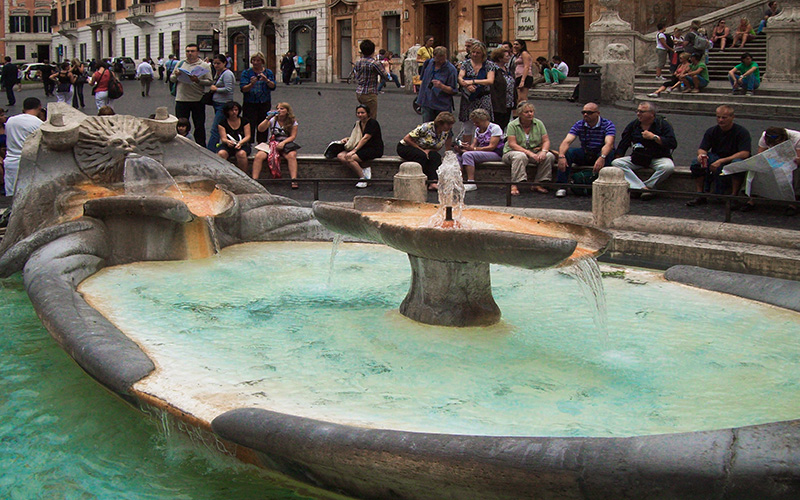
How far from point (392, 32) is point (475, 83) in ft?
84.9

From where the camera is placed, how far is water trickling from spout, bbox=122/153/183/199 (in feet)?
25.0

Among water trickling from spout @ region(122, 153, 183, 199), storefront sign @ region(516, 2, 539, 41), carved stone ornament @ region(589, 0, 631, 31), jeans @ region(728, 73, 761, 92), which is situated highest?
storefront sign @ region(516, 2, 539, 41)

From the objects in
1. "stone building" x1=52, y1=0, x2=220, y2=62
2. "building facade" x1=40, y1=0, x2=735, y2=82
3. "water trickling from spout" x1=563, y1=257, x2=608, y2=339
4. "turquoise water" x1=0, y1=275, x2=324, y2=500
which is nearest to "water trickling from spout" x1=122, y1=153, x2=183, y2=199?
"turquoise water" x1=0, y1=275, x2=324, y2=500

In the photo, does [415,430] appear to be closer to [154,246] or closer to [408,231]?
[408,231]

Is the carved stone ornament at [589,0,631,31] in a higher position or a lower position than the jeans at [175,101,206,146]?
higher

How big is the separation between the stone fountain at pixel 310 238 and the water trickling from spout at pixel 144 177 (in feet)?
0.08

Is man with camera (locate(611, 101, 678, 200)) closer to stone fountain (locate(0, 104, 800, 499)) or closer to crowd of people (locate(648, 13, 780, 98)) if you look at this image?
stone fountain (locate(0, 104, 800, 499))

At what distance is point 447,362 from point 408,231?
2.45 ft

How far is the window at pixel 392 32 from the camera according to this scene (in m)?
36.6

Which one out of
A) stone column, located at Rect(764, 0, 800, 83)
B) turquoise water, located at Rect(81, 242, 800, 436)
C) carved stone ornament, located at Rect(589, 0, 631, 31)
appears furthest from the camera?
carved stone ornament, located at Rect(589, 0, 631, 31)

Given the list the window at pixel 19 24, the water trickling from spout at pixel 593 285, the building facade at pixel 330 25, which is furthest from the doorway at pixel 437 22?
the window at pixel 19 24

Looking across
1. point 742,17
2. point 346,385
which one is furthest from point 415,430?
point 742,17

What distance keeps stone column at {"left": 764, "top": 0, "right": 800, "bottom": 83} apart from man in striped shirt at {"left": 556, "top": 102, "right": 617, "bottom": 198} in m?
11.4

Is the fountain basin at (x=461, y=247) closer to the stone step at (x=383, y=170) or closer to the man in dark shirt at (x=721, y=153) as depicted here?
the man in dark shirt at (x=721, y=153)
